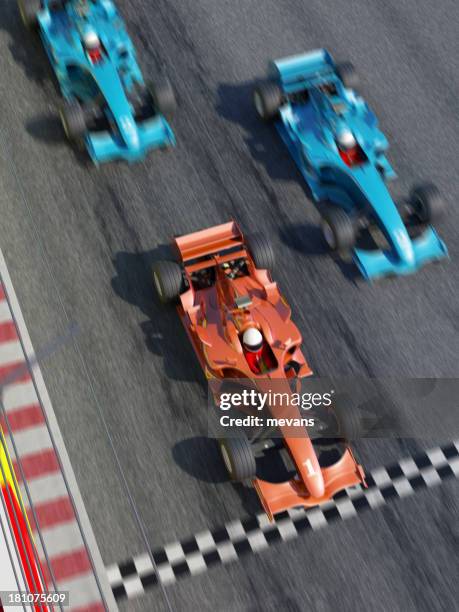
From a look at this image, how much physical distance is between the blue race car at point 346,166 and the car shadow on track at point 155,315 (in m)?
1.94

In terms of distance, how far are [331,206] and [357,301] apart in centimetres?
110

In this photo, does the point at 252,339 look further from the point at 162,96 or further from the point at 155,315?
the point at 162,96

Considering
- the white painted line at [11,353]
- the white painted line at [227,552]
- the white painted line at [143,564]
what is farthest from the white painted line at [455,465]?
the white painted line at [11,353]

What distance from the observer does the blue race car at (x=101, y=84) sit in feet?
32.3

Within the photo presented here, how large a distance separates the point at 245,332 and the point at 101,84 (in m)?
3.88

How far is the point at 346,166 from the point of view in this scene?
30.7ft

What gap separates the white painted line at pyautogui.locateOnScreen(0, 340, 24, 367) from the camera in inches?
341

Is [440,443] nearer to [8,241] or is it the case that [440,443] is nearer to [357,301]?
[357,301]

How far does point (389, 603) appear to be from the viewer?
7.41 metres

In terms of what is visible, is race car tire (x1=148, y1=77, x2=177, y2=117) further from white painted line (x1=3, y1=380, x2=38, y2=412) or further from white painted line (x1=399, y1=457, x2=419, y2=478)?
white painted line (x1=399, y1=457, x2=419, y2=478)

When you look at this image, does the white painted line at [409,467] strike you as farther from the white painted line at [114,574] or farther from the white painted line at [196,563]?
the white painted line at [114,574]

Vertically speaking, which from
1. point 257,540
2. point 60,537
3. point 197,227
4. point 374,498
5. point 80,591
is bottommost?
point 80,591

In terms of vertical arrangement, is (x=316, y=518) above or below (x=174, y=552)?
above

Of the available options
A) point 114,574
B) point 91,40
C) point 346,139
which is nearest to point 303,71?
point 346,139
